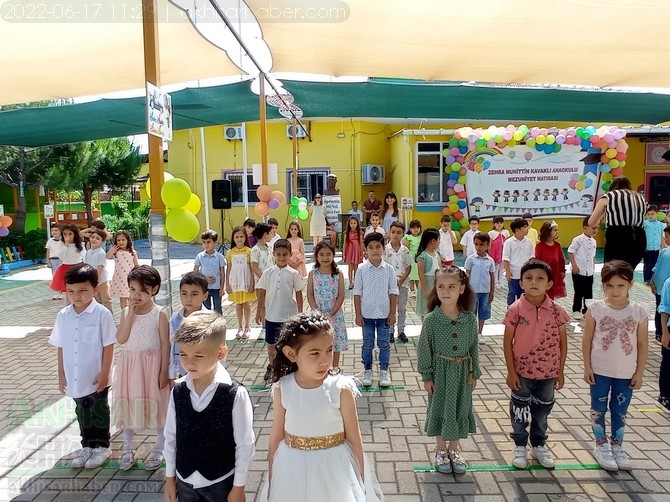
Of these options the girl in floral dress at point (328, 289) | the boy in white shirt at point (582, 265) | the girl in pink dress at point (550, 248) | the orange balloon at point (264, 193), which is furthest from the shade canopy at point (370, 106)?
the girl in floral dress at point (328, 289)

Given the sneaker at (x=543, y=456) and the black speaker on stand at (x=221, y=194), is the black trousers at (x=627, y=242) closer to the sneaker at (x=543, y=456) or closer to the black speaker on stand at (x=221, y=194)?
the sneaker at (x=543, y=456)

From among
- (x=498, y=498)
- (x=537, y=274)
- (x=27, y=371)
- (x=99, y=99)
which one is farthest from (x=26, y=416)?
(x=99, y=99)

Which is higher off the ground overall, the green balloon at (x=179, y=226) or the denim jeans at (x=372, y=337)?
the green balloon at (x=179, y=226)

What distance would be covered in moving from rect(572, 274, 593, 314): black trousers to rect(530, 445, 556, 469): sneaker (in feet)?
14.5

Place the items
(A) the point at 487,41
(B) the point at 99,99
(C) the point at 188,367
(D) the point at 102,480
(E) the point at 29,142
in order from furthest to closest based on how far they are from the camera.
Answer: (E) the point at 29,142
(B) the point at 99,99
(A) the point at 487,41
(D) the point at 102,480
(C) the point at 188,367

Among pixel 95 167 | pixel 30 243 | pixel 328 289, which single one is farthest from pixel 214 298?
pixel 95 167

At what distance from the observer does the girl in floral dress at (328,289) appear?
458cm

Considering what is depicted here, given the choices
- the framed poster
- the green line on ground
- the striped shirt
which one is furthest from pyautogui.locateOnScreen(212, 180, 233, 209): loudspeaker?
the framed poster

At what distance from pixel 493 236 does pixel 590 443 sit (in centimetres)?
576

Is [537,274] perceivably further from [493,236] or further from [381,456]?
[493,236]

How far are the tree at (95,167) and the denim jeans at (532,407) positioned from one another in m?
16.2

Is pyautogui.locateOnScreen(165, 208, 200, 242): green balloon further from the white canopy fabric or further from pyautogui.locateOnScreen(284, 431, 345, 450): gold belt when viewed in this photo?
pyautogui.locateOnScreen(284, 431, 345, 450): gold belt

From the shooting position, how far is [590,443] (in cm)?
358

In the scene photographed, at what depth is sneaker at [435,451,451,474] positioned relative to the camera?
320cm
